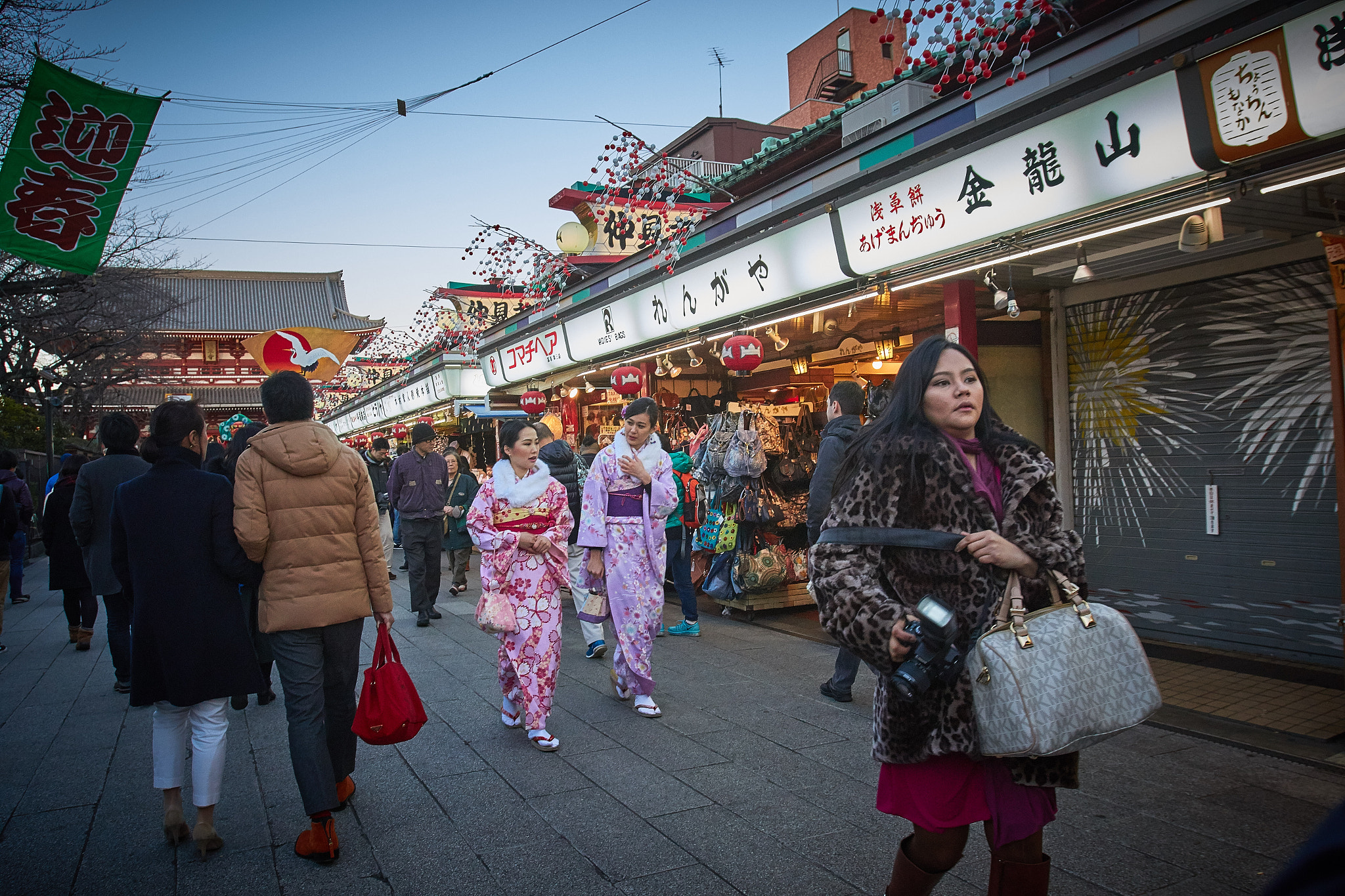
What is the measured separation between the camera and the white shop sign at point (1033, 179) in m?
4.16

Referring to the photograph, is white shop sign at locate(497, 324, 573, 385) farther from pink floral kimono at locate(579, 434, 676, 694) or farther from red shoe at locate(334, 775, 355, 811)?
red shoe at locate(334, 775, 355, 811)

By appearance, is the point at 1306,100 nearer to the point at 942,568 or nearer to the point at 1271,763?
the point at 942,568

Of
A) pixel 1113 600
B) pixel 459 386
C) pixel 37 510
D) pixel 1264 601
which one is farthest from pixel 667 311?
pixel 37 510

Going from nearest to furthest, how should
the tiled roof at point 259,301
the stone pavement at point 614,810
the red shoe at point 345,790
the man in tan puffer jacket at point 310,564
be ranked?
the stone pavement at point 614,810 → the man in tan puffer jacket at point 310,564 → the red shoe at point 345,790 → the tiled roof at point 259,301

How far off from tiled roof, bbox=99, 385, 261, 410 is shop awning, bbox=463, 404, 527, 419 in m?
22.9

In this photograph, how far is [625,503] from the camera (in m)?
5.86

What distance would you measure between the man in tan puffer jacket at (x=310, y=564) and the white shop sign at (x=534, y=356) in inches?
345

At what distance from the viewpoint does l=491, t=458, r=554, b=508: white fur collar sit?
17.0ft

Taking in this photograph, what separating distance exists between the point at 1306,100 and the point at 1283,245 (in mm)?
3151

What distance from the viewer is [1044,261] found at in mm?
6359

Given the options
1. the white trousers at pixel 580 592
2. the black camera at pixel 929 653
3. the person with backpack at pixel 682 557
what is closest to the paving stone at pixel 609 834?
the black camera at pixel 929 653

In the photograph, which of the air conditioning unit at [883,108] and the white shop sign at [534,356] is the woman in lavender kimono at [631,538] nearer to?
the air conditioning unit at [883,108]

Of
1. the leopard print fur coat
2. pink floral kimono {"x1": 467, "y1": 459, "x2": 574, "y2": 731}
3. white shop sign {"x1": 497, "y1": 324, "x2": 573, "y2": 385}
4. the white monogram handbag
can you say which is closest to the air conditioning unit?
pink floral kimono {"x1": 467, "y1": 459, "x2": 574, "y2": 731}

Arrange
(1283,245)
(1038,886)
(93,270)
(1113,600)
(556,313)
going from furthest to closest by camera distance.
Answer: (556,313), (1113,600), (1283,245), (93,270), (1038,886)
